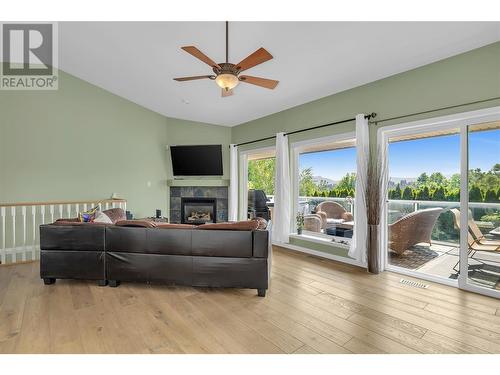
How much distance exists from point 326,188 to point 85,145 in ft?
15.1

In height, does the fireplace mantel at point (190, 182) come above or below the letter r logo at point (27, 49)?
below

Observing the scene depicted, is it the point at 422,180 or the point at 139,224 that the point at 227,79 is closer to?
the point at 139,224

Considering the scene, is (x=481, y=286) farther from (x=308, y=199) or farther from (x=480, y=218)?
(x=308, y=199)

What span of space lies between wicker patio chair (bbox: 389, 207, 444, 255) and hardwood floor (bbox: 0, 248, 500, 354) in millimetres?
633

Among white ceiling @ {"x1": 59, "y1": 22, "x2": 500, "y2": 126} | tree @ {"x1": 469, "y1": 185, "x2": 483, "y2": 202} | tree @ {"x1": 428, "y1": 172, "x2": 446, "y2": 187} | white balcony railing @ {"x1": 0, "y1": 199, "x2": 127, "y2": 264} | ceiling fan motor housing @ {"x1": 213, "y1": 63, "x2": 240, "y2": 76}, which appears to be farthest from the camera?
white balcony railing @ {"x1": 0, "y1": 199, "x2": 127, "y2": 264}

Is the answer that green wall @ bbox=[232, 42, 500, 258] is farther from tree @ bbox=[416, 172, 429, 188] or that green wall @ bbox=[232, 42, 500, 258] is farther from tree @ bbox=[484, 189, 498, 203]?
tree @ bbox=[484, 189, 498, 203]

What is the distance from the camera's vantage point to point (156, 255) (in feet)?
9.19

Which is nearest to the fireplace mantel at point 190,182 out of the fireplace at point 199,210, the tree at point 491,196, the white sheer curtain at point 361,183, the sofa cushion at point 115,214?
the fireplace at point 199,210

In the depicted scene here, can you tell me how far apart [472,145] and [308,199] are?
96.8 inches

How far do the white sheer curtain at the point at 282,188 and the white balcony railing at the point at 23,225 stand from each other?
382 cm

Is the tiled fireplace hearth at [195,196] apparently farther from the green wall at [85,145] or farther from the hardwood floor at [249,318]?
the hardwood floor at [249,318]

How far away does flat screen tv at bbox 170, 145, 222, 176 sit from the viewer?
580 centimetres

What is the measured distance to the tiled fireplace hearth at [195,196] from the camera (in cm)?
604

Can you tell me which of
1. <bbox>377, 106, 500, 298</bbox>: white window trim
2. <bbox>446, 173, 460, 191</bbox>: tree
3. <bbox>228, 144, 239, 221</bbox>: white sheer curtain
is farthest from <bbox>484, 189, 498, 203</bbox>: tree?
<bbox>228, 144, 239, 221</bbox>: white sheer curtain
